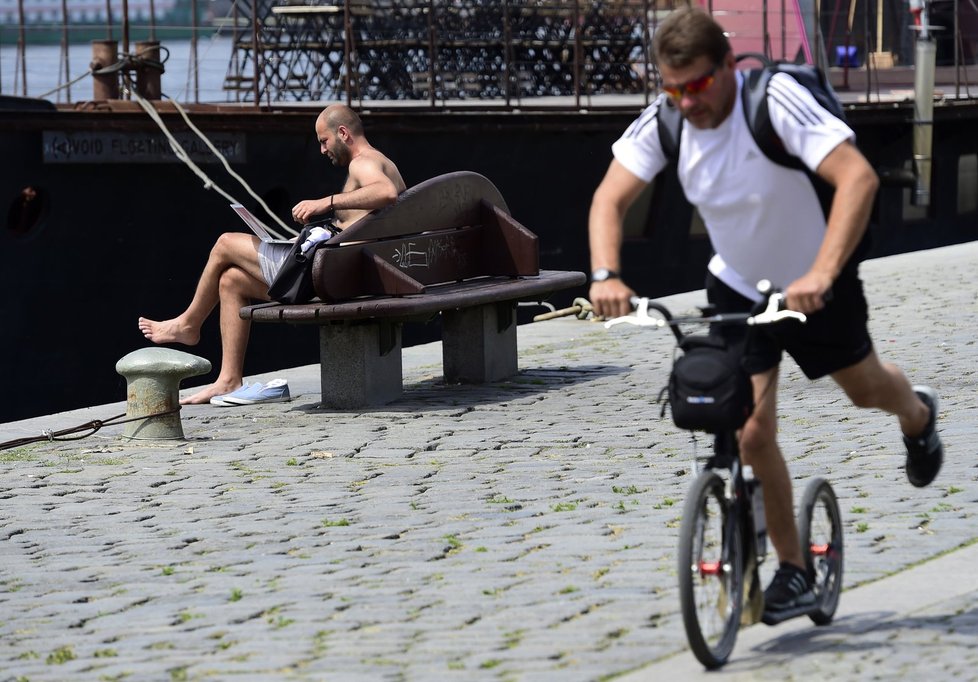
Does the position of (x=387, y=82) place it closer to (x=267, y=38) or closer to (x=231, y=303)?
(x=267, y=38)

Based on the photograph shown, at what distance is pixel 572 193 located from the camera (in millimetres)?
17406

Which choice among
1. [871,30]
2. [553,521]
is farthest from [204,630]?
[871,30]

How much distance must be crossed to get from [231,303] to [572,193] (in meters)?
7.78

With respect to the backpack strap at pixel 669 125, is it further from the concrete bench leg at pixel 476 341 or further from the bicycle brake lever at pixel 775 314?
the concrete bench leg at pixel 476 341

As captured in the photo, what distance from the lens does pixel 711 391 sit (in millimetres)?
4492

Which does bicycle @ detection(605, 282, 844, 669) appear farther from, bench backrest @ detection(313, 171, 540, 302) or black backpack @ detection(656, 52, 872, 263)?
bench backrest @ detection(313, 171, 540, 302)

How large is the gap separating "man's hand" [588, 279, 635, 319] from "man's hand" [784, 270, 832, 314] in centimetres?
42

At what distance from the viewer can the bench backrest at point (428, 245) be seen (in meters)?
9.30

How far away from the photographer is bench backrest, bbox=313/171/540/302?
9297mm

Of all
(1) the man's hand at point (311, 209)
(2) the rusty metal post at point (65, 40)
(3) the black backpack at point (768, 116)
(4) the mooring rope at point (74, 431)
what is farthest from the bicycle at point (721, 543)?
(2) the rusty metal post at point (65, 40)

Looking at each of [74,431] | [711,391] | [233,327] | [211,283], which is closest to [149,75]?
[211,283]

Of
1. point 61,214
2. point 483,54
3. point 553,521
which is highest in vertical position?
point 483,54

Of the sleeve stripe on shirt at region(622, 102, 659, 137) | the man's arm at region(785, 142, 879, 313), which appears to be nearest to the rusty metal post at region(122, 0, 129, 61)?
the sleeve stripe on shirt at region(622, 102, 659, 137)

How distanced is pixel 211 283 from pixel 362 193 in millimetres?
1177
